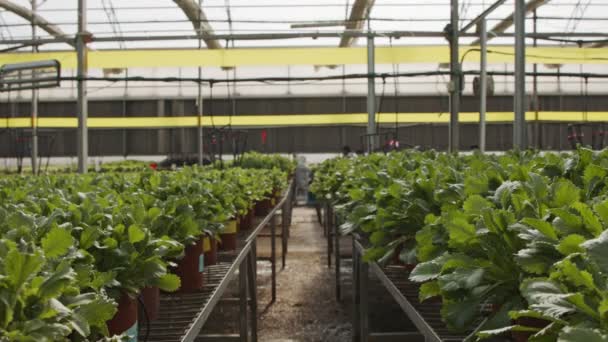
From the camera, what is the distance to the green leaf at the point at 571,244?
1.05 m

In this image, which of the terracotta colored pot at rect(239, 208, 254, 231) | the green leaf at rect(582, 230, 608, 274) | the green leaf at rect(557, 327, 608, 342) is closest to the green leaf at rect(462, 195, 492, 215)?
the green leaf at rect(582, 230, 608, 274)

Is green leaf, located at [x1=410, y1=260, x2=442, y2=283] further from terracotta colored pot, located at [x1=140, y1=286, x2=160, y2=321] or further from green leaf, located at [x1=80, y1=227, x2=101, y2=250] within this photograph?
terracotta colored pot, located at [x1=140, y1=286, x2=160, y2=321]

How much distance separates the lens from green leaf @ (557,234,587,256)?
1047 mm

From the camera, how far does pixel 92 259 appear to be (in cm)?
142

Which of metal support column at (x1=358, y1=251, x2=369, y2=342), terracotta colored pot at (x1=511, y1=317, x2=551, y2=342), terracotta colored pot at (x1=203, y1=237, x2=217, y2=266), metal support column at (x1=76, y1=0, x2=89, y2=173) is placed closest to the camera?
terracotta colored pot at (x1=511, y1=317, x2=551, y2=342)

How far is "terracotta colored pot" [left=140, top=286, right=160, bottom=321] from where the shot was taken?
2.06 metres

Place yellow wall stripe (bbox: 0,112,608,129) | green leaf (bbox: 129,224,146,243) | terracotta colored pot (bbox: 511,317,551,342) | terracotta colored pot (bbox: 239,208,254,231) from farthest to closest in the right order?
yellow wall stripe (bbox: 0,112,608,129), terracotta colored pot (bbox: 239,208,254,231), green leaf (bbox: 129,224,146,243), terracotta colored pot (bbox: 511,317,551,342)

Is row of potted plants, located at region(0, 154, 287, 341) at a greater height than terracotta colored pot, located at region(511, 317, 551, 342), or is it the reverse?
row of potted plants, located at region(0, 154, 287, 341)

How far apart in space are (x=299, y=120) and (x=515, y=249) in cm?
956

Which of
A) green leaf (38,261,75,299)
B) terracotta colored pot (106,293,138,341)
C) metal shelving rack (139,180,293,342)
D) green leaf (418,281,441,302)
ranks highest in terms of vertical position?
green leaf (38,261,75,299)

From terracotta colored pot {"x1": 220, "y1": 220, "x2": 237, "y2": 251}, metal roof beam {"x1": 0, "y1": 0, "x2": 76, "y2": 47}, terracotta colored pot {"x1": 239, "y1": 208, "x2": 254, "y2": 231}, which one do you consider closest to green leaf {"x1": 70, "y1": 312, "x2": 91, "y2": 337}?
terracotta colored pot {"x1": 220, "y1": 220, "x2": 237, "y2": 251}

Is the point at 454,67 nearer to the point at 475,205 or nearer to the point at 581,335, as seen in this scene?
the point at 475,205

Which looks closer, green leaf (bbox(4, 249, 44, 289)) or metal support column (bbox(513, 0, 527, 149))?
green leaf (bbox(4, 249, 44, 289))

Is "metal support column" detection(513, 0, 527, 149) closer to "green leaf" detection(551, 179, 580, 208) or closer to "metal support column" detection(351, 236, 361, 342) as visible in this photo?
Result: "metal support column" detection(351, 236, 361, 342)
